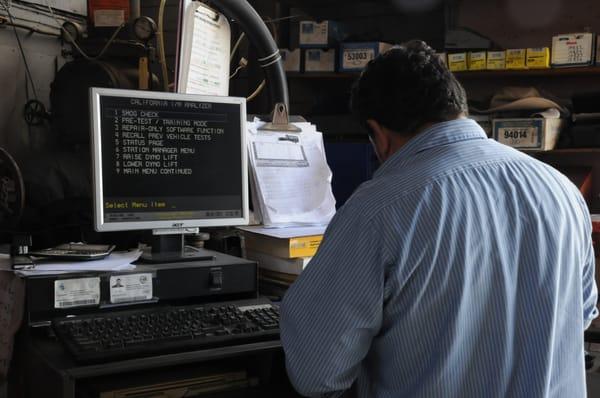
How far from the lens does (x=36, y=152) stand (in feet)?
8.11

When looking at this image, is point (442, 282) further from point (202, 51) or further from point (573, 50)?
point (573, 50)

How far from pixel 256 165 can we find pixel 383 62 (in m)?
0.69

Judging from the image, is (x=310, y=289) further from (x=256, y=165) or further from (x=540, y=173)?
(x=256, y=165)

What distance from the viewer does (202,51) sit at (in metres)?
1.76

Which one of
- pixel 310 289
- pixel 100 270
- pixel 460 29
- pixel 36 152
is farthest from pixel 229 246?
pixel 460 29

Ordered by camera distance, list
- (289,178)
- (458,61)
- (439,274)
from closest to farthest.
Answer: (439,274) < (289,178) < (458,61)

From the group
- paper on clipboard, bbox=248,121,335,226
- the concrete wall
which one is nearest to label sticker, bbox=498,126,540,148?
paper on clipboard, bbox=248,121,335,226

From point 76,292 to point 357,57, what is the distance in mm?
1891

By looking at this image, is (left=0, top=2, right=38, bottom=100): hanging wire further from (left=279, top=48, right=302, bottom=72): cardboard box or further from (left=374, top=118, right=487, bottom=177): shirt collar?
(left=374, top=118, right=487, bottom=177): shirt collar

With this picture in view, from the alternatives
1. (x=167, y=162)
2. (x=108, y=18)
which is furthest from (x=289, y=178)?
(x=108, y=18)

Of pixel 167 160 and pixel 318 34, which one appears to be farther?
pixel 318 34

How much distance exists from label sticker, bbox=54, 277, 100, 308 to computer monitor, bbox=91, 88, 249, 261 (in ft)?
0.44

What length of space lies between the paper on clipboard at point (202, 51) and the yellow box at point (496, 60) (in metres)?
1.29

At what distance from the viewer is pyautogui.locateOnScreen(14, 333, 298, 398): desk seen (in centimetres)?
105
